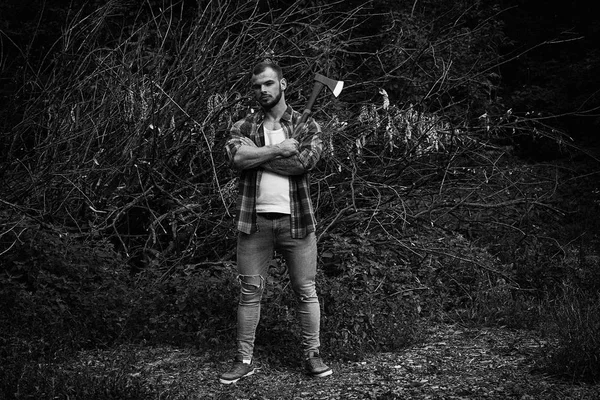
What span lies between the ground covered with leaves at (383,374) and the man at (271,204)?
18 centimetres

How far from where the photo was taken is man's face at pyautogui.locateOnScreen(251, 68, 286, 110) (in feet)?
16.0

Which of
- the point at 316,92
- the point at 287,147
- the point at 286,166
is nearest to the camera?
the point at 287,147

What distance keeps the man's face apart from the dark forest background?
168 centimetres

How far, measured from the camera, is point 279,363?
5.49 meters

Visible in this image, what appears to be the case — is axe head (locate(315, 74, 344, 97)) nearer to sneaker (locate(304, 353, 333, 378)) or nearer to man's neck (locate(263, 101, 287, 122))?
man's neck (locate(263, 101, 287, 122))

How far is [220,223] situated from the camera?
23.2 ft

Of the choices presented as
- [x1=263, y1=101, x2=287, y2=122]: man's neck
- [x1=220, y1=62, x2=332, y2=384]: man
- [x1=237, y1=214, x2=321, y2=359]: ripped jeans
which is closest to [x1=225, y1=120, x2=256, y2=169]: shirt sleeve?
[x1=220, y1=62, x2=332, y2=384]: man

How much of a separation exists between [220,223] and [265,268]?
2122 mm

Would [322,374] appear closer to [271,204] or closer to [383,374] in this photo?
[383,374]

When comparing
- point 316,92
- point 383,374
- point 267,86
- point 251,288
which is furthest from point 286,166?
point 383,374

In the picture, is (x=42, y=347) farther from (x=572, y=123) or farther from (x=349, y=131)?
(x=572, y=123)

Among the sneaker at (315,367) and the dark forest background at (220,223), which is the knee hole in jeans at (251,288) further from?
the dark forest background at (220,223)

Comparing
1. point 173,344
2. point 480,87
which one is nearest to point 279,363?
point 173,344

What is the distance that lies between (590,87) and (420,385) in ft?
27.4
